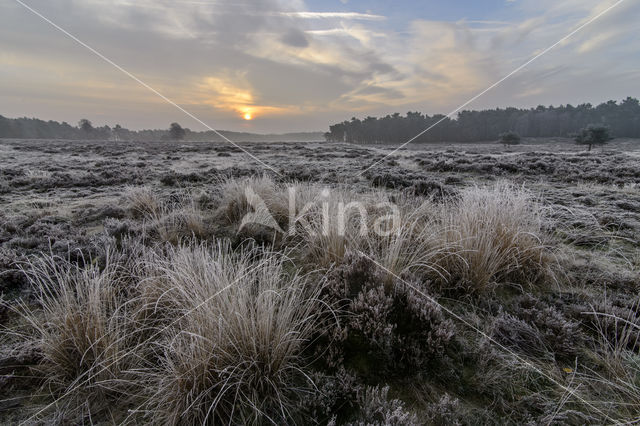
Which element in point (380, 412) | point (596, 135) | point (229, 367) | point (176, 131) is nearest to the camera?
point (380, 412)

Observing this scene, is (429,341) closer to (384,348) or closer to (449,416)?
(384,348)

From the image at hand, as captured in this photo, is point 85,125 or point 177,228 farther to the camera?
point 85,125

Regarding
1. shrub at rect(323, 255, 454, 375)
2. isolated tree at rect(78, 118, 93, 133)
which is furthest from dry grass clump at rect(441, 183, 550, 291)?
isolated tree at rect(78, 118, 93, 133)

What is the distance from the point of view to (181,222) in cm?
469

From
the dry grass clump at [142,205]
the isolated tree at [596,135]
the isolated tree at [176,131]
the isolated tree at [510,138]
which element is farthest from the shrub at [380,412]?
the isolated tree at [176,131]

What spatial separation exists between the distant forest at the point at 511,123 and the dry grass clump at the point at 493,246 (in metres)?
79.1

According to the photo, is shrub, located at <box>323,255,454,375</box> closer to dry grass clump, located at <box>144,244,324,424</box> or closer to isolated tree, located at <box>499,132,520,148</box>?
dry grass clump, located at <box>144,244,324,424</box>

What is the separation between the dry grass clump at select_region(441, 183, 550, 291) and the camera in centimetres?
292

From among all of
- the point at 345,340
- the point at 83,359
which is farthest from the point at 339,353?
the point at 83,359

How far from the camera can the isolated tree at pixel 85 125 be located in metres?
101

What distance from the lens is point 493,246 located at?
3236 millimetres

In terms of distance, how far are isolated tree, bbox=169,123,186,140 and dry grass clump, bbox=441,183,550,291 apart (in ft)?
374

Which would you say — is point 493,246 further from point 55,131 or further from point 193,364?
point 55,131

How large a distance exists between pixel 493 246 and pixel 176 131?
115 metres
